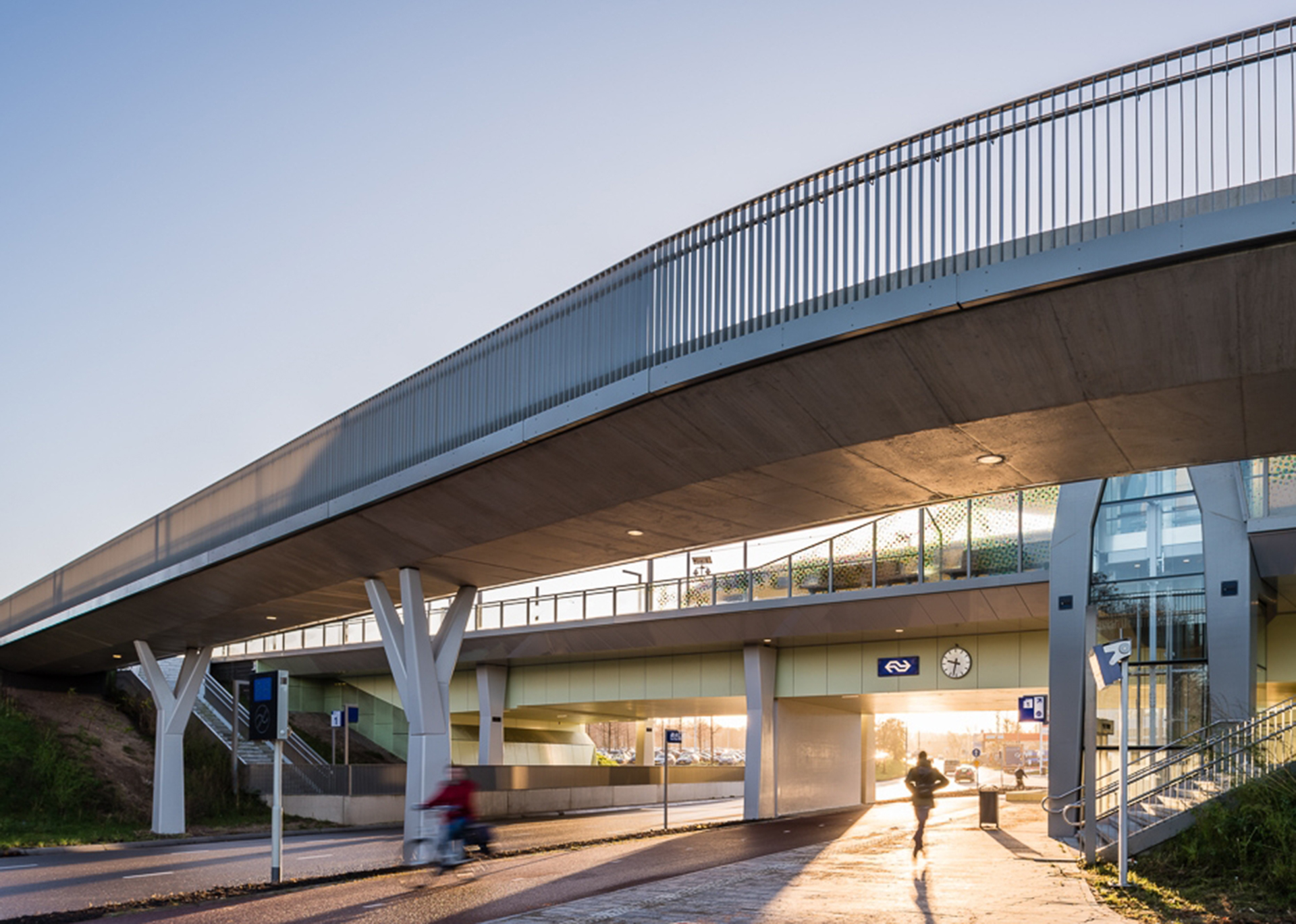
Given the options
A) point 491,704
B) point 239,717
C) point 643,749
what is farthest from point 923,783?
point 643,749

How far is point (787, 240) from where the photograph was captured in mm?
11289

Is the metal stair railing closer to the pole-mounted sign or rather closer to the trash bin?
the trash bin

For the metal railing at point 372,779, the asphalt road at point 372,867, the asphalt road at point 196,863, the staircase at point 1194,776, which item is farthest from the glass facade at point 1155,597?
the metal railing at point 372,779

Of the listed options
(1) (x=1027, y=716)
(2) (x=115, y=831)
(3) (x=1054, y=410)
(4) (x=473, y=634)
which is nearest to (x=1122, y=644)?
(3) (x=1054, y=410)

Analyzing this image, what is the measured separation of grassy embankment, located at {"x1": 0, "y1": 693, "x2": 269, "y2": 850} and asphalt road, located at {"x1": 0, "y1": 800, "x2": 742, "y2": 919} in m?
4.29

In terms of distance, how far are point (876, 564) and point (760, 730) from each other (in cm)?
710

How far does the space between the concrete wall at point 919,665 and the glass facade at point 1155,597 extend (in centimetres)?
866

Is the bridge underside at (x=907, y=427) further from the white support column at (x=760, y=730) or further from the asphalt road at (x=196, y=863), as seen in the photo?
the white support column at (x=760, y=730)

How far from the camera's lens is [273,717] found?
47.0 ft

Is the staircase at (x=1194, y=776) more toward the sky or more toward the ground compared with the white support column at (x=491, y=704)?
more toward the sky

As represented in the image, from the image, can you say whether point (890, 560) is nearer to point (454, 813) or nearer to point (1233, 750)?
point (1233, 750)

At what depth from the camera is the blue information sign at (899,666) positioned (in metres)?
31.8

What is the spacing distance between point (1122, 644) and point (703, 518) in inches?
196

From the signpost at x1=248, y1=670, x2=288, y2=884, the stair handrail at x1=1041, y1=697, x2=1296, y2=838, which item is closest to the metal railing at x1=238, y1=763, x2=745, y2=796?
the signpost at x1=248, y1=670, x2=288, y2=884
